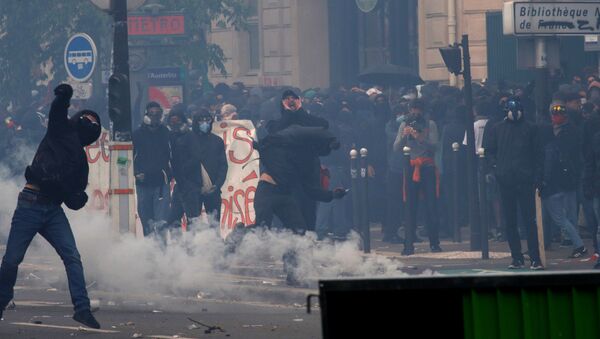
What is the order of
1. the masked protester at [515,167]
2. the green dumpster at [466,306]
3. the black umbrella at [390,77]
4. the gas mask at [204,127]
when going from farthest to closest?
the black umbrella at [390,77] → the gas mask at [204,127] → the masked protester at [515,167] → the green dumpster at [466,306]

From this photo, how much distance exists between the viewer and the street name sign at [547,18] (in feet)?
53.6

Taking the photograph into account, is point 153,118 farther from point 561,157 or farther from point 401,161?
point 561,157

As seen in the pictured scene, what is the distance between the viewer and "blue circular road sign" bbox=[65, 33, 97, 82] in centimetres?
2106

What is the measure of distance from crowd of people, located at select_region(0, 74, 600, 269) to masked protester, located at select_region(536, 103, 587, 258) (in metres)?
0.02

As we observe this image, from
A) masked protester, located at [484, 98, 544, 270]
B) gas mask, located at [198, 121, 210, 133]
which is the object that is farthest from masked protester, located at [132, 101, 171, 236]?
masked protester, located at [484, 98, 544, 270]

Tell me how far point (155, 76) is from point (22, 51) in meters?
5.46

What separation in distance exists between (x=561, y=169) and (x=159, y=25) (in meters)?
13.5

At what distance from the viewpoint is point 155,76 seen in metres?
27.7

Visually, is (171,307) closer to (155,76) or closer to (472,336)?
(472,336)

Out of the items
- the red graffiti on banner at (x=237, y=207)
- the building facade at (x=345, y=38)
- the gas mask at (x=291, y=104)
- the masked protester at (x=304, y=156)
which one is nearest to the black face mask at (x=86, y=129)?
the masked protester at (x=304, y=156)

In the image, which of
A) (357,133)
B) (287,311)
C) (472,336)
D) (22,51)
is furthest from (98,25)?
(472,336)

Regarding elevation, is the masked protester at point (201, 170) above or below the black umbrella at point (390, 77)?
below

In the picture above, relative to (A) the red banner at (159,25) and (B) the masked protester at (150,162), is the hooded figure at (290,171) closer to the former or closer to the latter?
(B) the masked protester at (150,162)

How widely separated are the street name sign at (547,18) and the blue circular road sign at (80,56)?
691 centimetres
